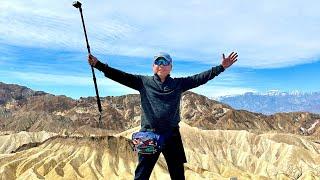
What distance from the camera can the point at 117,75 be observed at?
9.66 meters

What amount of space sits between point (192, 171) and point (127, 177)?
15817 millimetres

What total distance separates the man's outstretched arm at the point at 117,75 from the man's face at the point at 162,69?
0.40 meters

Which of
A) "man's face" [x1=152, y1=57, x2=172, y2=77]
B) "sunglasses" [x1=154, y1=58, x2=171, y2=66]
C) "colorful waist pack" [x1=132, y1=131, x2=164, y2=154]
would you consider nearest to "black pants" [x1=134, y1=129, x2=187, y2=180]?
"colorful waist pack" [x1=132, y1=131, x2=164, y2=154]

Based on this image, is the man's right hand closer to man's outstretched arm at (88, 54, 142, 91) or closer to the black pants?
man's outstretched arm at (88, 54, 142, 91)

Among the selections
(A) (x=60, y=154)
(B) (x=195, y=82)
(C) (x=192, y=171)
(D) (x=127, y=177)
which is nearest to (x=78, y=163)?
(A) (x=60, y=154)

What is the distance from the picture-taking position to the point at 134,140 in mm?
9312

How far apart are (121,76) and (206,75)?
1.57 metres

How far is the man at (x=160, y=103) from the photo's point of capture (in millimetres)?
9438

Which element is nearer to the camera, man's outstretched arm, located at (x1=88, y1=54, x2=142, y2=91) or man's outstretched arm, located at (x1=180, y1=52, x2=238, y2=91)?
man's outstretched arm, located at (x1=88, y1=54, x2=142, y2=91)

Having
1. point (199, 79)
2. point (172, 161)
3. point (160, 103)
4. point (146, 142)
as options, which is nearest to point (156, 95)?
point (160, 103)

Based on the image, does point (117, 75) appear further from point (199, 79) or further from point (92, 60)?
point (199, 79)

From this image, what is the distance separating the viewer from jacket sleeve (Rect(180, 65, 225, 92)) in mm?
9906

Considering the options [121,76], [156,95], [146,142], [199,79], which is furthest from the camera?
[199,79]

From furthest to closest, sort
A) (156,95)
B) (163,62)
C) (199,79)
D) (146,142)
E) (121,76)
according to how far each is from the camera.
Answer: (199,79), (121,76), (156,95), (163,62), (146,142)
